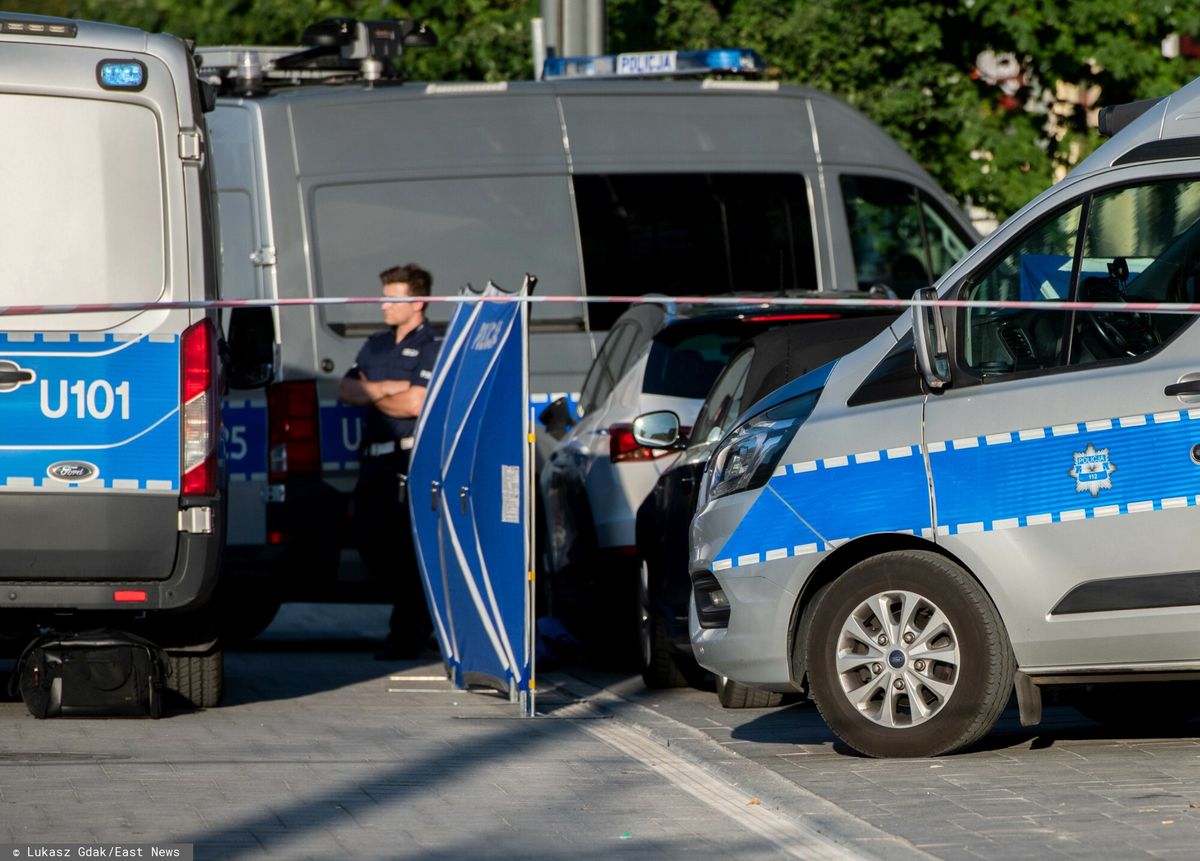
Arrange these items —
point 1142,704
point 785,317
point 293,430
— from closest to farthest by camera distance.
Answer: point 1142,704 < point 785,317 < point 293,430

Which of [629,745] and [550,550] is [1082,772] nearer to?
[629,745]

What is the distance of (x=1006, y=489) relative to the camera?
720 cm

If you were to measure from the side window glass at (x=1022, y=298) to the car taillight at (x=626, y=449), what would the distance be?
2804 millimetres

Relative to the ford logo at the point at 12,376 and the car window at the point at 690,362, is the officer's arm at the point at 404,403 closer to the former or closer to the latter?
the car window at the point at 690,362

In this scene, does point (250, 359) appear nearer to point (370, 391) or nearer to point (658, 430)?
point (370, 391)

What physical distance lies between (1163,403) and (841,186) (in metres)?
6.33

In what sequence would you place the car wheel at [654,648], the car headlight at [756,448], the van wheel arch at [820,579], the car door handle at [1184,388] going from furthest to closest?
the car wheel at [654,648] < the car headlight at [756,448] < the van wheel arch at [820,579] < the car door handle at [1184,388]

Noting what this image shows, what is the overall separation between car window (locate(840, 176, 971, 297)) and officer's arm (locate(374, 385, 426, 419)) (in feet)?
10.3

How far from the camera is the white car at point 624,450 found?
10.1 metres

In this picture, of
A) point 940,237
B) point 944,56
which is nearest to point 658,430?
point 940,237

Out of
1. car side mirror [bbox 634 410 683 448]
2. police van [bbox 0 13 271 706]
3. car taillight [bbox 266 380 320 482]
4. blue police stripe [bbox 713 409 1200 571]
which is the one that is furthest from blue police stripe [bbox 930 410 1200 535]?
car taillight [bbox 266 380 320 482]

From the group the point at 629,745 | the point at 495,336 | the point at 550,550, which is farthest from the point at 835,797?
the point at 550,550

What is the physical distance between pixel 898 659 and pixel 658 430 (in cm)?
252

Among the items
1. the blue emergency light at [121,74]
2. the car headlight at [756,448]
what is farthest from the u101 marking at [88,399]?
the car headlight at [756,448]
